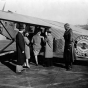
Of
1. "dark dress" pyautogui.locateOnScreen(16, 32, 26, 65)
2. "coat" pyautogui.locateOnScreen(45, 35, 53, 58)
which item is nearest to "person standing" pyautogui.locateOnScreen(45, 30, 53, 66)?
"coat" pyautogui.locateOnScreen(45, 35, 53, 58)

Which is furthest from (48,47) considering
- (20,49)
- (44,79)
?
Result: (44,79)

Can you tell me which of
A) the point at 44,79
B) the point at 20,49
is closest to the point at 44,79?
the point at 44,79

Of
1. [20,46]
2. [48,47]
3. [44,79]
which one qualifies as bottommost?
[44,79]

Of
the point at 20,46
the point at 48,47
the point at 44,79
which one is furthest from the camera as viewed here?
the point at 48,47

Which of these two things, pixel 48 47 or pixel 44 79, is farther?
pixel 48 47

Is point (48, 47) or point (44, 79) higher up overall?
point (48, 47)

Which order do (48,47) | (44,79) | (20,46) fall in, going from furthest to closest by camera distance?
(48,47), (20,46), (44,79)

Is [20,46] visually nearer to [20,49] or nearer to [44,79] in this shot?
[20,49]

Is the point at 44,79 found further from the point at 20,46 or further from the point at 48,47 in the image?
the point at 48,47

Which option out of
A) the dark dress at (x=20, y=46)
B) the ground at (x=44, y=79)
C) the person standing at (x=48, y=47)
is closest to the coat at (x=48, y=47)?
the person standing at (x=48, y=47)

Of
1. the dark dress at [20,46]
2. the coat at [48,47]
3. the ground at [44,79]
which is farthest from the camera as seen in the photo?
the coat at [48,47]

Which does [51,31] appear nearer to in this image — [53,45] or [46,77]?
[53,45]

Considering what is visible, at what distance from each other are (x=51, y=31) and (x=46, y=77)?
3.17 m

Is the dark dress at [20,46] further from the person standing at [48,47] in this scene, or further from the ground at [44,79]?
the person standing at [48,47]
